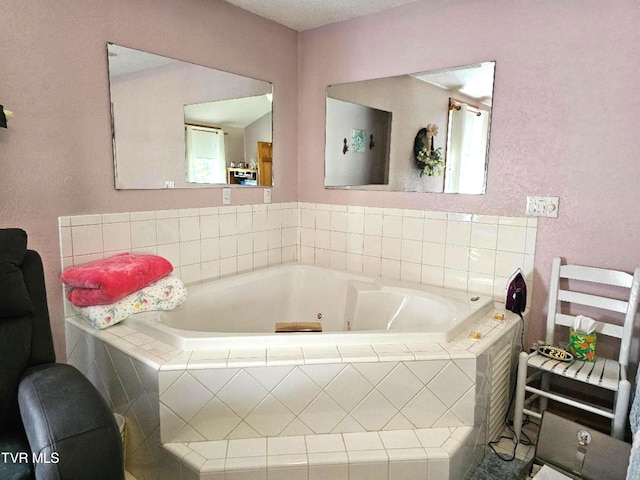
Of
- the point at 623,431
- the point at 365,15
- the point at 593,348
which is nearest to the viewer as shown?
the point at 623,431

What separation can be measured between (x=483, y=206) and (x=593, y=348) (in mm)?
927

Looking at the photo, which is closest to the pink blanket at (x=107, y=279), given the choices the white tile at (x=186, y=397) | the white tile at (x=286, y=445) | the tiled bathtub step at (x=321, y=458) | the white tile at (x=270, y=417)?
the white tile at (x=186, y=397)

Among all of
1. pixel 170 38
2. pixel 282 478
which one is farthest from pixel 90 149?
pixel 282 478

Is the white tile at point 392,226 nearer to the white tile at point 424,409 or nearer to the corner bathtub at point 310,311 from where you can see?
the corner bathtub at point 310,311

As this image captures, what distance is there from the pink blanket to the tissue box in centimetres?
209

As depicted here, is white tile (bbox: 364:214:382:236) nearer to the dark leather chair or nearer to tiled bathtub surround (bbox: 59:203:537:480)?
tiled bathtub surround (bbox: 59:203:537:480)

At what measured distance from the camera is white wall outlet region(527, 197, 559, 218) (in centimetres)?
226

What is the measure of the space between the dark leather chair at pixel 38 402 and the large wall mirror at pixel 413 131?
6.83ft

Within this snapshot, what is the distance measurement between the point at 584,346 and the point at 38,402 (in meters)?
2.21

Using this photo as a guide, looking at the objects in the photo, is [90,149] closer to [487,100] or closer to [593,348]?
[487,100]

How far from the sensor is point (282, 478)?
153cm

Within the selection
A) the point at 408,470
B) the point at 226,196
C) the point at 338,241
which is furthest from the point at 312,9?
the point at 408,470

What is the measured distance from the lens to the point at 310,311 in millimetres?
2996

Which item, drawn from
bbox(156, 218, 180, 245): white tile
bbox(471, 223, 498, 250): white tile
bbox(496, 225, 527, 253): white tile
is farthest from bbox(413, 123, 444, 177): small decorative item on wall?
bbox(156, 218, 180, 245): white tile
